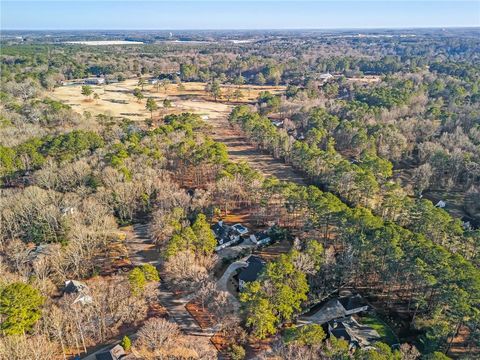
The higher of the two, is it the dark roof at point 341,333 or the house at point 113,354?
the dark roof at point 341,333

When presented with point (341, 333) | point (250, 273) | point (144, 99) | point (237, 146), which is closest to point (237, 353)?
point (341, 333)

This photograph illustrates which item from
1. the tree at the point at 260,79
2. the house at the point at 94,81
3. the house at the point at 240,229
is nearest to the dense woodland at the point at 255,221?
the house at the point at 240,229

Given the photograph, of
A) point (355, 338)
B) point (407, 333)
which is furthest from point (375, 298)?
point (355, 338)

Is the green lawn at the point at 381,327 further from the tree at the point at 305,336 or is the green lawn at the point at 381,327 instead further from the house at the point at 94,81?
the house at the point at 94,81

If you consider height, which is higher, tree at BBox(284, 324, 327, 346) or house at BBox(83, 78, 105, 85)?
house at BBox(83, 78, 105, 85)

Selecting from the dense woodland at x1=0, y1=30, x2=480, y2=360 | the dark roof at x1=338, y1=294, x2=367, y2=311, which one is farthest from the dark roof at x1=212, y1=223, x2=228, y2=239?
the dark roof at x1=338, y1=294, x2=367, y2=311

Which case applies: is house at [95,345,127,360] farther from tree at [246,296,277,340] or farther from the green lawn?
the green lawn

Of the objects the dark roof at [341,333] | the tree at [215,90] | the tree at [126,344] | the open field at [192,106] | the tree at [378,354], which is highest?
the tree at [215,90]
